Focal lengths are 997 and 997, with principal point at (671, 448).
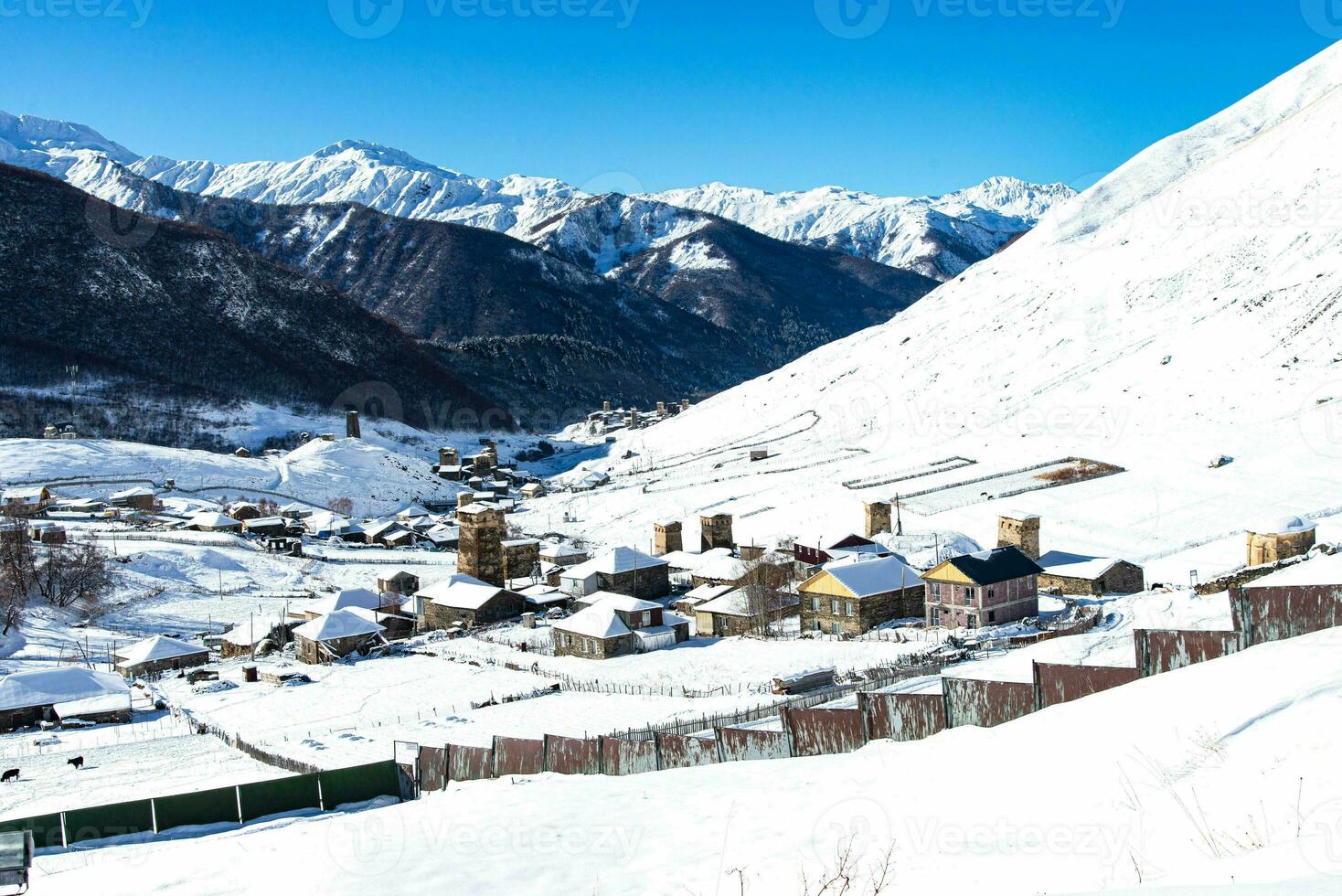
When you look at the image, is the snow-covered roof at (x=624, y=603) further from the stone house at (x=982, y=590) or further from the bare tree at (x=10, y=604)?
the bare tree at (x=10, y=604)

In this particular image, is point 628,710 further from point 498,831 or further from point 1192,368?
point 1192,368

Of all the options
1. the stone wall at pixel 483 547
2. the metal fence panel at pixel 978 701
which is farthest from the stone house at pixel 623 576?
the metal fence panel at pixel 978 701

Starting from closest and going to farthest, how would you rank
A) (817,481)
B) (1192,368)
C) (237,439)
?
(817,481) < (1192,368) < (237,439)

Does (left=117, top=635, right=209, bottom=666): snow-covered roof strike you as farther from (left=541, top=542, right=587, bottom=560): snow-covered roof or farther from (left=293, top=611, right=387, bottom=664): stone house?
(left=541, top=542, right=587, bottom=560): snow-covered roof

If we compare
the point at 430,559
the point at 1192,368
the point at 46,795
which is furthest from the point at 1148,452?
the point at 46,795

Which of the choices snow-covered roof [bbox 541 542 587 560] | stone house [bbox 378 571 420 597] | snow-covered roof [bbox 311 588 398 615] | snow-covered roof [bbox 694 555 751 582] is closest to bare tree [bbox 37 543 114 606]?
snow-covered roof [bbox 311 588 398 615]

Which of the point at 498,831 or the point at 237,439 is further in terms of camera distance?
the point at 237,439

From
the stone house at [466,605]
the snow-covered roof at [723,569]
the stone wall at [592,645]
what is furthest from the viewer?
the stone house at [466,605]

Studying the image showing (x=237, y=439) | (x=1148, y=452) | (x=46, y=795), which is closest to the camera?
(x=46, y=795)
